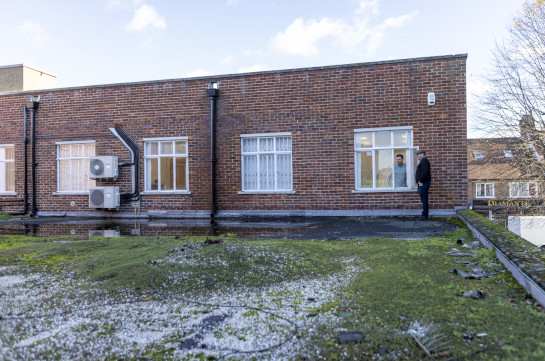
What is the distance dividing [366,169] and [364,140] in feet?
2.80

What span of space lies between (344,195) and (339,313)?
9.49m

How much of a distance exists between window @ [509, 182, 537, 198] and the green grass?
740 inches

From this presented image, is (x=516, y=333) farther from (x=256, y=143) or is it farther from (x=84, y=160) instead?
(x=84, y=160)

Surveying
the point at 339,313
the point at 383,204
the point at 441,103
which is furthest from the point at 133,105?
the point at 339,313

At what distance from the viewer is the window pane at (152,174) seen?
46.5 ft

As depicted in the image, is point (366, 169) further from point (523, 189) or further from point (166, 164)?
point (523, 189)

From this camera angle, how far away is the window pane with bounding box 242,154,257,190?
1337cm

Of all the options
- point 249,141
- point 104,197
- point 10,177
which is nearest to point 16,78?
point 10,177

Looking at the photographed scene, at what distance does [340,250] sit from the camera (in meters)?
5.88

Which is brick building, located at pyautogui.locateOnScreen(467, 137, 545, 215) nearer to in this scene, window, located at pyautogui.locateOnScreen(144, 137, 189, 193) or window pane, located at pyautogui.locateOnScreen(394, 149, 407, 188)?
window pane, located at pyautogui.locateOnScreen(394, 149, 407, 188)

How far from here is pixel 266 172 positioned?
1327 cm

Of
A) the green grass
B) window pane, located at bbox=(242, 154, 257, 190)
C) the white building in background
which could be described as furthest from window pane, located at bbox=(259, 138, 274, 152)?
the white building in background

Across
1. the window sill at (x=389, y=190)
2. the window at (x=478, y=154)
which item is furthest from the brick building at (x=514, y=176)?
the window sill at (x=389, y=190)

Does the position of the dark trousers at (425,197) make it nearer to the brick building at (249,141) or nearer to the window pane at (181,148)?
the brick building at (249,141)
